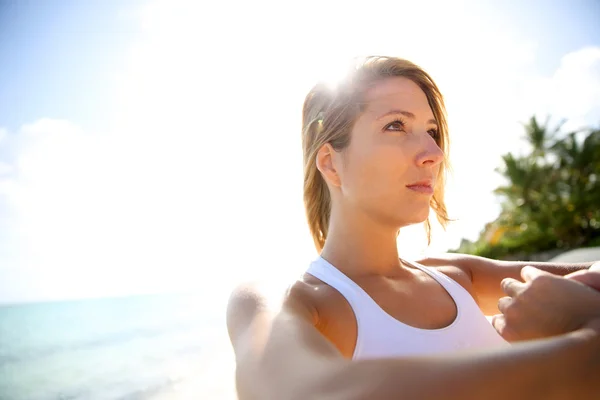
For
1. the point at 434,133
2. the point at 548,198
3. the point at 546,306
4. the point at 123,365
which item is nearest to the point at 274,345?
the point at 546,306

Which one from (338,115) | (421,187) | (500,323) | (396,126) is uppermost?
(338,115)

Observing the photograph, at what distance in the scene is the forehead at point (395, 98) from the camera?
176 cm

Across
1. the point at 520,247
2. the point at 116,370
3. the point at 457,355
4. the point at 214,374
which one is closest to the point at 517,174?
the point at 520,247

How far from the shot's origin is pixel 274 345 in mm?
977

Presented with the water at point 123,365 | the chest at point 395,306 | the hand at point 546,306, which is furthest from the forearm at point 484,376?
the water at point 123,365

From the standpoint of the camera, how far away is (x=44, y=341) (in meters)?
29.3

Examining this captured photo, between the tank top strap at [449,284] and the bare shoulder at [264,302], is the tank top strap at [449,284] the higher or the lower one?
the lower one

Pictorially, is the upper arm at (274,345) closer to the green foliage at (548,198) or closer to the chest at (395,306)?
the chest at (395,306)

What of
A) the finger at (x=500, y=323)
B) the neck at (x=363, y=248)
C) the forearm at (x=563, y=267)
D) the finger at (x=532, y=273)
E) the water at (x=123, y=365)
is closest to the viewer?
the finger at (x=532, y=273)

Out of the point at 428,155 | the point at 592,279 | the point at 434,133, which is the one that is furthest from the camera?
the point at 434,133

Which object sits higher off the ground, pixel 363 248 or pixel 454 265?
pixel 363 248

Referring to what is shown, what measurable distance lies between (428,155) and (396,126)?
0.19 m

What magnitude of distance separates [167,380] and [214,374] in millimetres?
1884

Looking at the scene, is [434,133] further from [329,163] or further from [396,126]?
[329,163]
